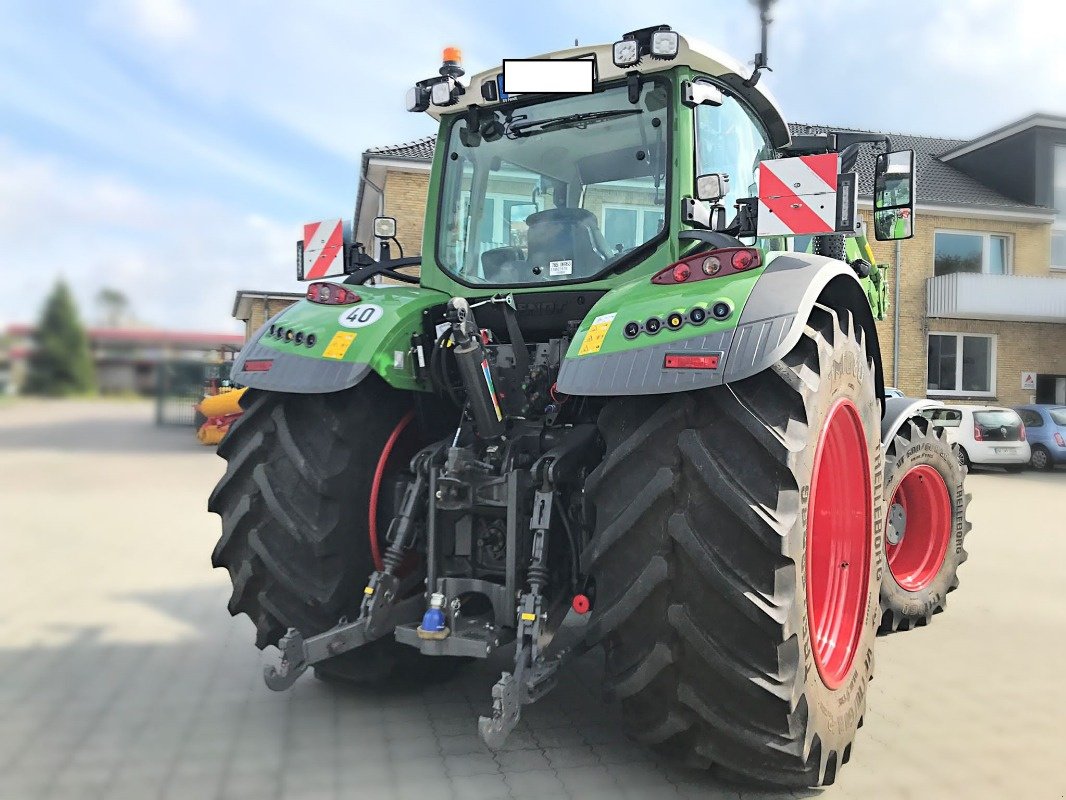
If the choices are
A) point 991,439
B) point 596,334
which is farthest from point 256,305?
point 596,334

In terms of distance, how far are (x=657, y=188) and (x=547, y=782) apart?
218cm

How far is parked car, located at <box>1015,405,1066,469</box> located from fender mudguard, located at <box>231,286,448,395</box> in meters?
16.4

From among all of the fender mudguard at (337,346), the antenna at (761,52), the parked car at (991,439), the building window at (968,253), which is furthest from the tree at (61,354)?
the building window at (968,253)

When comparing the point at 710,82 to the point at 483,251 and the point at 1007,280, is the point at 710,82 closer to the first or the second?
the point at 483,251

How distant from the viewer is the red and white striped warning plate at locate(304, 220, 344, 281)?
416 cm

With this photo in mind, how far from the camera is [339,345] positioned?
3.31 metres

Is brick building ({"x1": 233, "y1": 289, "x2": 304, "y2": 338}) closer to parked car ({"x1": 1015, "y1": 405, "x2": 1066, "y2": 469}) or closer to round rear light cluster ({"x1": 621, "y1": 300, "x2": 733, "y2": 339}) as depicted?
parked car ({"x1": 1015, "y1": 405, "x2": 1066, "y2": 469})

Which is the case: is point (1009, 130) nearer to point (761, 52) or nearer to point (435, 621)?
point (761, 52)

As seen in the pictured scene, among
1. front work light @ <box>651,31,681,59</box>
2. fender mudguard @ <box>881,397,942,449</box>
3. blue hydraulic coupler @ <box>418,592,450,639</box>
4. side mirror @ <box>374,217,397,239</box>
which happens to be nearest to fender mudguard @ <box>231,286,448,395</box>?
side mirror @ <box>374,217,397,239</box>

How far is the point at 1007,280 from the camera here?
2202cm

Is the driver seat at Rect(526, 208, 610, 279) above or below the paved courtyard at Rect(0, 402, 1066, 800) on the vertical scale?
above

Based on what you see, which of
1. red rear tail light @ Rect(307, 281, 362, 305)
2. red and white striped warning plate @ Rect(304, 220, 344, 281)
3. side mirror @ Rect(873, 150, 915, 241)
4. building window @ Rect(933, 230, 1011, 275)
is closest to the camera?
red rear tail light @ Rect(307, 281, 362, 305)

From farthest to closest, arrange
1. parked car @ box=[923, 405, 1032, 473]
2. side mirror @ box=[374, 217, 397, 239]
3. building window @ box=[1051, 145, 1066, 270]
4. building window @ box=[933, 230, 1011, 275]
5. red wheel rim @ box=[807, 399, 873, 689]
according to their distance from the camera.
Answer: building window @ box=[1051, 145, 1066, 270]
building window @ box=[933, 230, 1011, 275]
parked car @ box=[923, 405, 1032, 473]
side mirror @ box=[374, 217, 397, 239]
red wheel rim @ box=[807, 399, 873, 689]

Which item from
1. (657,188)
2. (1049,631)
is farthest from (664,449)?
(1049,631)
